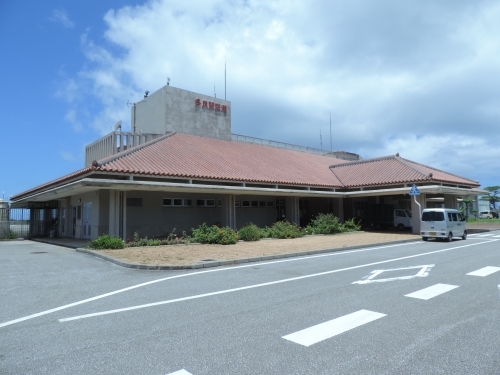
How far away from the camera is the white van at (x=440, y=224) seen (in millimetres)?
20578

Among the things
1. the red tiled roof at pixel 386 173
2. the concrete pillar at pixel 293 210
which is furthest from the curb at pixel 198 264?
the red tiled roof at pixel 386 173

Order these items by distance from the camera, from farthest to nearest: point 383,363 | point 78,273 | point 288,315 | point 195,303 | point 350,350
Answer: point 78,273
point 195,303
point 288,315
point 350,350
point 383,363

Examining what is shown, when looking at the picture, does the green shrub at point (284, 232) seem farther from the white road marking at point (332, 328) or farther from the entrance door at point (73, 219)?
the white road marking at point (332, 328)

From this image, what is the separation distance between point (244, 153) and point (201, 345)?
2445 centimetres

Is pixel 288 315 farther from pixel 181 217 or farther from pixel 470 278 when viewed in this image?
pixel 181 217

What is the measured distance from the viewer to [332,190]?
92.4ft

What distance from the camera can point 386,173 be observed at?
2848 cm

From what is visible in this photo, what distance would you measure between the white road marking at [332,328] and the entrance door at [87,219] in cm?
1823

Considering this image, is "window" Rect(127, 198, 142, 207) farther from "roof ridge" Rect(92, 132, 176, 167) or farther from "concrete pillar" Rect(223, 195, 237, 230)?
"concrete pillar" Rect(223, 195, 237, 230)

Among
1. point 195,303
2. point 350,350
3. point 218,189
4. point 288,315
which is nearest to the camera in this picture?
point 350,350

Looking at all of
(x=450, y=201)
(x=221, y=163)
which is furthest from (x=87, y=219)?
(x=450, y=201)

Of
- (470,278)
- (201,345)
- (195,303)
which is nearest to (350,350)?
(201,345)

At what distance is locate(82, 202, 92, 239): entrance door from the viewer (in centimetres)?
2120

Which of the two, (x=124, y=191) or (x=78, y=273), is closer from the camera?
(x=78, y=273)
